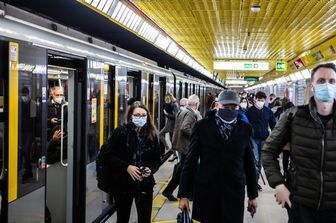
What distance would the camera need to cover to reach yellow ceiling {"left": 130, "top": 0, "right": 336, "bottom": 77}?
7.40 m

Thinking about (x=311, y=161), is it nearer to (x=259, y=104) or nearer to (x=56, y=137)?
(x=56, y=137)

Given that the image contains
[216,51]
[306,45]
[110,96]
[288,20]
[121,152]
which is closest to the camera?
[121,152]

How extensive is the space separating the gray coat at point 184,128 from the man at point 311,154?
330 cm

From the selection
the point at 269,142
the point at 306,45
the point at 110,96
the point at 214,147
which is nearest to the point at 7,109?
the point at 214,147

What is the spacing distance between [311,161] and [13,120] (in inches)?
80.0

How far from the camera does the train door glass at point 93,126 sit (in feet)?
15.3

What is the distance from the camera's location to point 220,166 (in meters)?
3.21

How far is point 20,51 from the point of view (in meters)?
3.09

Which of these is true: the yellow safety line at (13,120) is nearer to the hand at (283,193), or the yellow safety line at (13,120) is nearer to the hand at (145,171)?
the hand at (145,171)

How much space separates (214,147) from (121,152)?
3.47ft

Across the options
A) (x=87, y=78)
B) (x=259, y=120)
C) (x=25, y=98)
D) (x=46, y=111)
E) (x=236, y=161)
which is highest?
(x=87, y=78)

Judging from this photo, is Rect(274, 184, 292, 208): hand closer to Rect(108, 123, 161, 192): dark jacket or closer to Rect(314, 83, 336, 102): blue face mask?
Rect(314, 83, 336, 102): blue face mask

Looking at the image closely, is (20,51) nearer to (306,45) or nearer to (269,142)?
(269,142)

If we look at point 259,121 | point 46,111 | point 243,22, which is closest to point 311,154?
point 46,111
